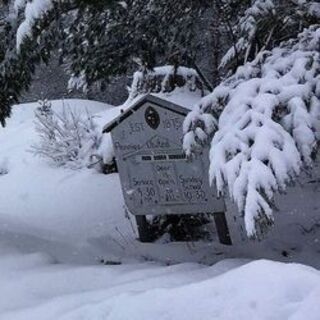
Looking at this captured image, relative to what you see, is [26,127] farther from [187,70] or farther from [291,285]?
[291,285]

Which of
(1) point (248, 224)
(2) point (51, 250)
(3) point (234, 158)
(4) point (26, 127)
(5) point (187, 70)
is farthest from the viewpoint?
(4) point (26, 127)

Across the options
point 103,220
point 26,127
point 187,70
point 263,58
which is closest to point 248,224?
point 263,58

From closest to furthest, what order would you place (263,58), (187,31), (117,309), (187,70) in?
(117,309) < (263,58) < (187,31) < (187,70)

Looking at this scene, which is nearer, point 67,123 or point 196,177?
point 196,177

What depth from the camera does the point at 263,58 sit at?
15.3 feet

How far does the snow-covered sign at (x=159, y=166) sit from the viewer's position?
546cm

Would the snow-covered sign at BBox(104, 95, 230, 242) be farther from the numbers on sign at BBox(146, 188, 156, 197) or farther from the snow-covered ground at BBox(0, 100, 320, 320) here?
the snow-covered ground at BBox(0, 100, 320, 320)

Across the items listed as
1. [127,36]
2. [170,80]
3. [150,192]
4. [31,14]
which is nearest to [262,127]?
[31,14]

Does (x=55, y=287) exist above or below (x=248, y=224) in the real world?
below

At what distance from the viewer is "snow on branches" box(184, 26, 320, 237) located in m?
3.60

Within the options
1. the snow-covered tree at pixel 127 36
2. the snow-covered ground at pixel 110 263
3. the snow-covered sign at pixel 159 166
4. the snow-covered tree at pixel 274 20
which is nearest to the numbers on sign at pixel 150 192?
the snow-covered sign at pixel 159 166

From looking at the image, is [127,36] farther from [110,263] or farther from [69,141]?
[69,141]

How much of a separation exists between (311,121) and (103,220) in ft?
11.7

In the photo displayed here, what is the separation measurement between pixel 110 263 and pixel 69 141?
445 cm
